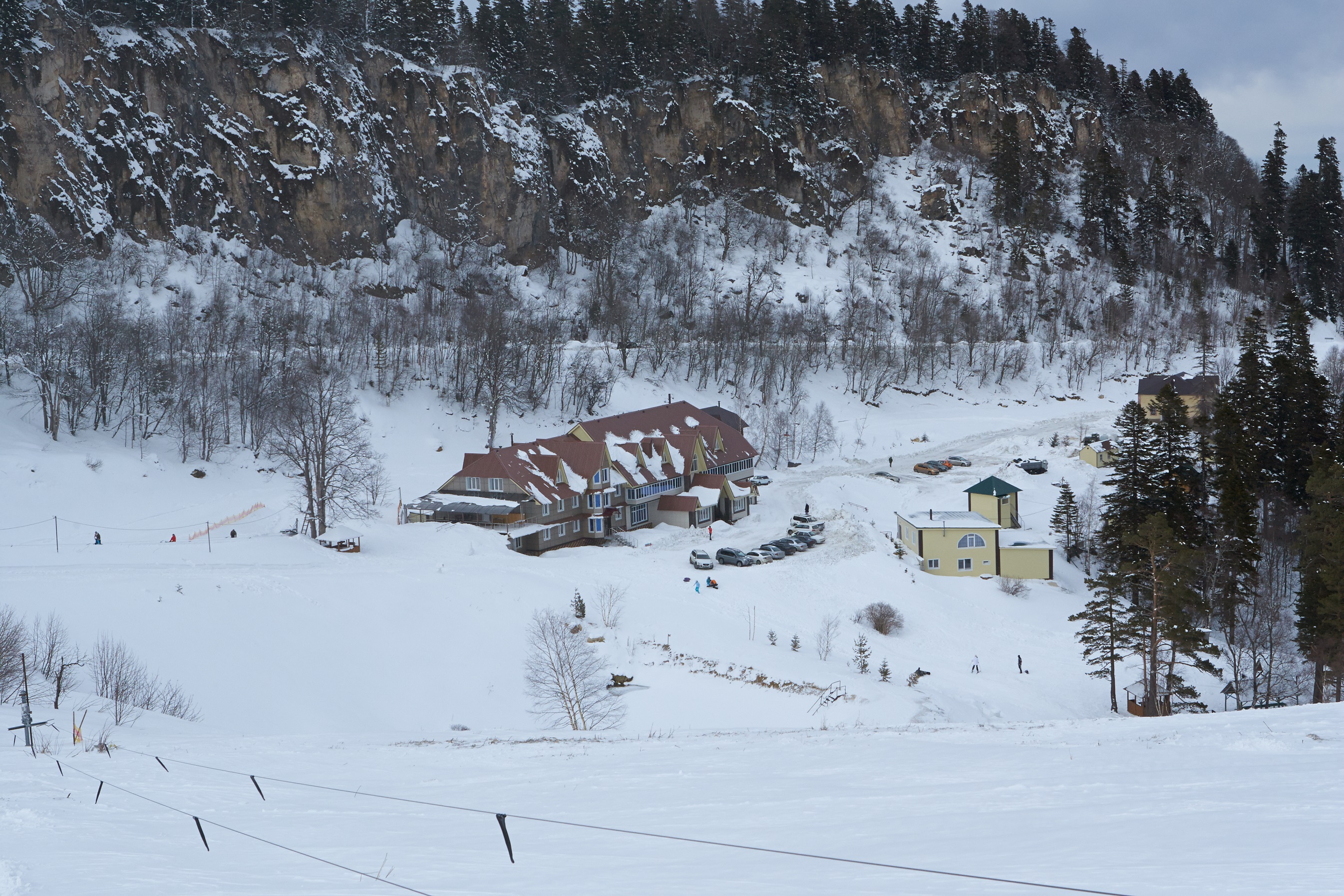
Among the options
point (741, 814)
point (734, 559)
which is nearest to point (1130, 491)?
point (734, 559)

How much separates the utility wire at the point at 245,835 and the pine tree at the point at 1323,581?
87.5ft

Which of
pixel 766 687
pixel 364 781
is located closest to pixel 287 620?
pixel 766 687

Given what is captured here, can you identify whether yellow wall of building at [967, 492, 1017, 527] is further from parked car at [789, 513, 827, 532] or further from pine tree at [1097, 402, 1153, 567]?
parked car at [789, 513, 827, 532]

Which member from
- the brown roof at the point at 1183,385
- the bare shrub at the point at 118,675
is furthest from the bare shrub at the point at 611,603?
the brown roof at the point at 1183,385

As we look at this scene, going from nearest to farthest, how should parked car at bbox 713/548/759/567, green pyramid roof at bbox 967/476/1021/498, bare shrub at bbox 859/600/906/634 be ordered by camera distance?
bare shrub at bbox 859/600/906/634
parked car at bbox 713/548/759/567
green pyramid roof at bbox 967/476/1021/498

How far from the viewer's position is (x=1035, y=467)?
5675cm

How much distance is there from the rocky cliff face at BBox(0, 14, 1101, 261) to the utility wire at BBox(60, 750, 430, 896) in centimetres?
7367

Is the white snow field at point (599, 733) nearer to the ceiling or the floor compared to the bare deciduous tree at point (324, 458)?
nearer to the floor

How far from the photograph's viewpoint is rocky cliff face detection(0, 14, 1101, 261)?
70750 millimetres

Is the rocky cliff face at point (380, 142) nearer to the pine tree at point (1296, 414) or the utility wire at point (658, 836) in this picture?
the pine tree at point (1296, 414)

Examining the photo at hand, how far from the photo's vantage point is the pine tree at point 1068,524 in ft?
139

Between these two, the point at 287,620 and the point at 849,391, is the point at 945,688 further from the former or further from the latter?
the point at 849,391

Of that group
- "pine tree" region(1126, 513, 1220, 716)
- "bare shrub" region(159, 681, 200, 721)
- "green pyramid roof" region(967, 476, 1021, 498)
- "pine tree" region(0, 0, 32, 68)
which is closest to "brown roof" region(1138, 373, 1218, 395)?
"green pyramid roof" region(967, 476, 1021, 498)

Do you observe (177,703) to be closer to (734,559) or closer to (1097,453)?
(734,559)
